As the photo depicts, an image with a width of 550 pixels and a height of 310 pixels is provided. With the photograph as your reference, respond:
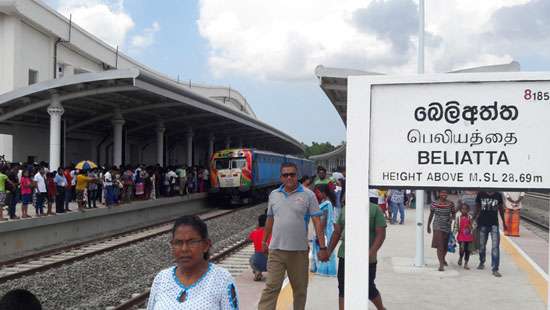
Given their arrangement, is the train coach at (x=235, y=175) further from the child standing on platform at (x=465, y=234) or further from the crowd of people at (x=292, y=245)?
the child standing on platform at (x=465, y=234)

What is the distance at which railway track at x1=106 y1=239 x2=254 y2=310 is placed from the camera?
8.31 metres

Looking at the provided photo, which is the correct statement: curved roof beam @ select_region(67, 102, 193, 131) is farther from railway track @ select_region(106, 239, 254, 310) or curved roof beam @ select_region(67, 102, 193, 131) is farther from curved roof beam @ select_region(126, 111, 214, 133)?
railway track @ select_region(106, 239, 254, 310)

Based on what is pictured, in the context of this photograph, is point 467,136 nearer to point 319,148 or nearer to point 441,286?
point 441,286

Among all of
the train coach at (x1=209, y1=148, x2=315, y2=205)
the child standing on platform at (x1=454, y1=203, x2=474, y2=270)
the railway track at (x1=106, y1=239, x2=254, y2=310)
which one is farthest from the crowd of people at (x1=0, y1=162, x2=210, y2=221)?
the child standing on platform at (x1=454, y1=203, x2=474, y2=270)

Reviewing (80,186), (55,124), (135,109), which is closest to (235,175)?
(135,109)

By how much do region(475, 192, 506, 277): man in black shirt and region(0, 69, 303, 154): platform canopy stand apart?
11691 mm

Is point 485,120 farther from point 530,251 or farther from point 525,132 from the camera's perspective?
point 530,251

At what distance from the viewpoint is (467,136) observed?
15.4 ft

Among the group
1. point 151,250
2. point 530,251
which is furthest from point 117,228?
point 530,251

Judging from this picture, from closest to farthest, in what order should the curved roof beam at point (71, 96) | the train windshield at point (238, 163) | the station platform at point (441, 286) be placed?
the station platform at point (441, 286)
the curved roof beam at point (71, 96)
the train windshield at point (238, 163)

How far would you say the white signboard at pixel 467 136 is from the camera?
Result: 15.2ft

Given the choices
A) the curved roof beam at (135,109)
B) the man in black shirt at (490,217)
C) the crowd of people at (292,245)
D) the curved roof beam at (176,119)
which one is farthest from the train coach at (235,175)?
the man in black shirt at (490,217)

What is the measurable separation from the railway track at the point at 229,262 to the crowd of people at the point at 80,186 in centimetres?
560

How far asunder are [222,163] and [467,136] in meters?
24.6
